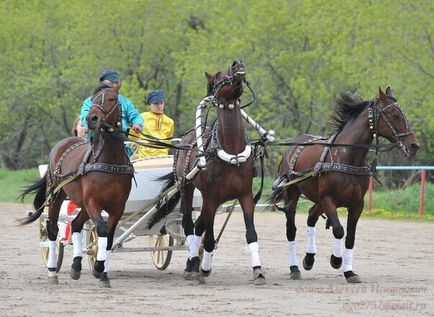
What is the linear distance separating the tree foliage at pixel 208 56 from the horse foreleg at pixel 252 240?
16.0 metres

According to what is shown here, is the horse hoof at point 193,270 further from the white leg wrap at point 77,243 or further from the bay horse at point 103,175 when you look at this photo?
the white leg wrap at point 77,243

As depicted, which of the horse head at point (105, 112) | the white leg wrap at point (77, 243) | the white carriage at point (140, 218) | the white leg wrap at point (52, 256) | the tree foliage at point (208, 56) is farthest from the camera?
the tree foliage at point (208, 56)

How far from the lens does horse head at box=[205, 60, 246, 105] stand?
1130cm

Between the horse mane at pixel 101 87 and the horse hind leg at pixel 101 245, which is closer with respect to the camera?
the horse hind leg at pixel 101 245

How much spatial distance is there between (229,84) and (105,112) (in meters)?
1.24

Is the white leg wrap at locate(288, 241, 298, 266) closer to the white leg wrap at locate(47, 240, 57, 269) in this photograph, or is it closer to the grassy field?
the white leg wrap at locate(47, 240, 57, 269)

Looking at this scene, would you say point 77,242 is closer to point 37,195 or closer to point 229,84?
point 37,195

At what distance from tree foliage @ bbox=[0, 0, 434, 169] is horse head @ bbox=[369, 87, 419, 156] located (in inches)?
590

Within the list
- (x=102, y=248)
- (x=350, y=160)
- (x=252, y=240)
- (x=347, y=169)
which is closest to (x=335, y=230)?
(x=347, y=169)

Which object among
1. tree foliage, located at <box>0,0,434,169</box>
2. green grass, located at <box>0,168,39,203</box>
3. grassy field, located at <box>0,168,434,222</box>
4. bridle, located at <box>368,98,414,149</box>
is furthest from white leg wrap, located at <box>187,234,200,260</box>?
green grass, located at <box>0,168,39,203</box>

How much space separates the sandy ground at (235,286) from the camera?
9250mm

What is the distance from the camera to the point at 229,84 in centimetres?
1138

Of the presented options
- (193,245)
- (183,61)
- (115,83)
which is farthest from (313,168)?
(183,61)

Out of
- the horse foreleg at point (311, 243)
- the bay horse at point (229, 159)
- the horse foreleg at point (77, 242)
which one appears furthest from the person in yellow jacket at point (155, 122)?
the horse foreleg at point (311, 243)
